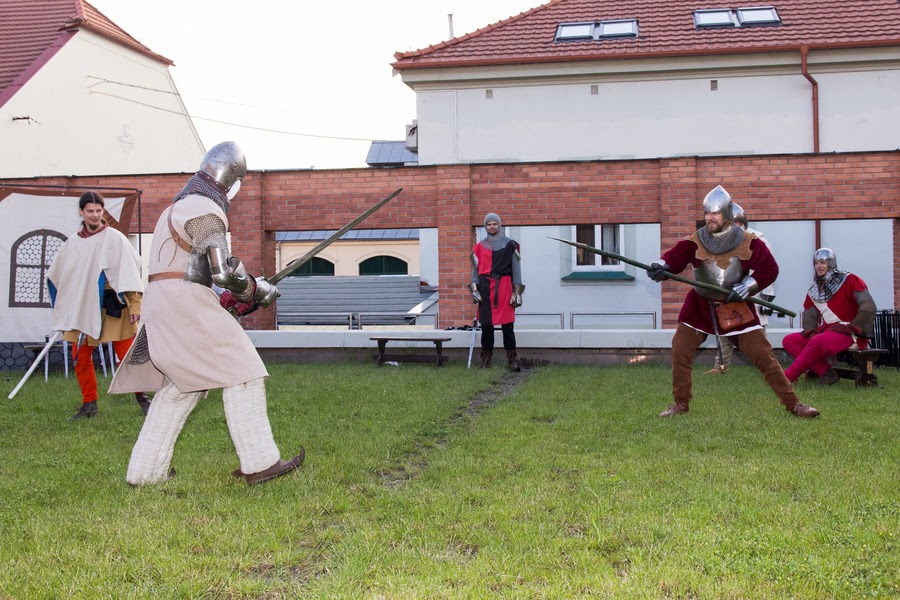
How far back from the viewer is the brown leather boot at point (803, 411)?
7578 mm

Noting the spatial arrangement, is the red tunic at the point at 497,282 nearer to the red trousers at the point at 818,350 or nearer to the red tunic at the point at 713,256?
the red trousers at the point at 818,350

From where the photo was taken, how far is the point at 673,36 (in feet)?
67.8

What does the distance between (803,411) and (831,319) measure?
10.5ft

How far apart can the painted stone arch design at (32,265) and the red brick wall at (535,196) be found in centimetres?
297

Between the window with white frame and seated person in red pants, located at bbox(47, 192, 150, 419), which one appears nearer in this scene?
seated person in red pants, located at bbox(47, 192, 150, 419)

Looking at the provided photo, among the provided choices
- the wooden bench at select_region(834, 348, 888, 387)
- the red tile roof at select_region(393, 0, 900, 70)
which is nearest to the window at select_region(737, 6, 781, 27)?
the red tile roof at select_region(393, 0, 900, 70)

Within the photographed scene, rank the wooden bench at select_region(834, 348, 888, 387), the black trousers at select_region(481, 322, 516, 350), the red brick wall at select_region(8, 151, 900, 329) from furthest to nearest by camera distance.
Answer: the red brick wall at select_region(8, 151, 900, 329) → the black trousers at select_region(481, 322, 516, 350) → the wooden bench at select_region(834, 348, 888, 387)

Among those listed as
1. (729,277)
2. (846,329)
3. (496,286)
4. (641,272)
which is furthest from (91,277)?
(641,272)

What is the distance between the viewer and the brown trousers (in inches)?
303

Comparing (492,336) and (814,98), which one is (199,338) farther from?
(814,98)

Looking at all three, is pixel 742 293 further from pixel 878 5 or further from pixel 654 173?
pixel 878 5

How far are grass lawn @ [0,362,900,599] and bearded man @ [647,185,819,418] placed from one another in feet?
1.14

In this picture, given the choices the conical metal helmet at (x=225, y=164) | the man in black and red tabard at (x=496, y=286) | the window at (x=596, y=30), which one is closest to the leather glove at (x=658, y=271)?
the conical metal helmet at (x=225, y=164)

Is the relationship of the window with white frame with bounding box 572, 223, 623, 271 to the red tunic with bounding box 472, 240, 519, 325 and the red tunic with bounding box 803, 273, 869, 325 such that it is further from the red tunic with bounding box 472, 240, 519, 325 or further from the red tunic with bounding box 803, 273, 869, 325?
the red tunic with bounding box 803, 273, 869, 325
